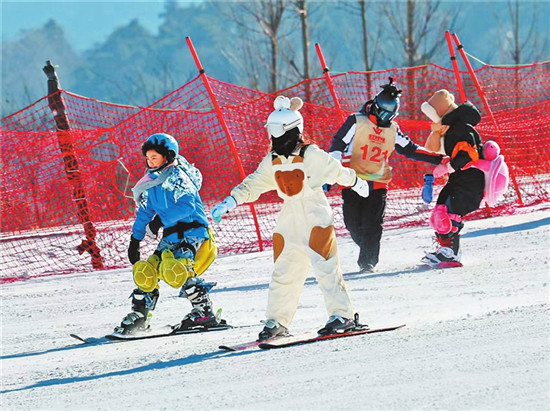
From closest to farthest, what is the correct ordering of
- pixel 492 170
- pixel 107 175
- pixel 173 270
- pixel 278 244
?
pixel 278 244, pixel 173 270, pixel 492 170, pixel 107 175

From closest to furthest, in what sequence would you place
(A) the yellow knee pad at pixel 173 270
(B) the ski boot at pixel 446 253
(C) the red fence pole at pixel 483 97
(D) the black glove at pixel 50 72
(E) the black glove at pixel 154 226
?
1. (A) the yellow knee pad at pixel 173 270
2. (E) the black glove at pixel 154 226
3. (B) the ski boot at pixel 446 253
4. (D) the black glove at pixel 50 72
5. (C) the red fence pole at pixel 483 97

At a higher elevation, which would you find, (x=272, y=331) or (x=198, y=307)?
(x=198, y=307)

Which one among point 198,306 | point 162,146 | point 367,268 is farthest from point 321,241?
point 367,268

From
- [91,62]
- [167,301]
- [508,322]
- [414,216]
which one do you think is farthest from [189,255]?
[91,62]

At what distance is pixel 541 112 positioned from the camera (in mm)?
14477

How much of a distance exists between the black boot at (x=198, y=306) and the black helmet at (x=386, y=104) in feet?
9.03

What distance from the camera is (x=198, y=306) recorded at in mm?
6758

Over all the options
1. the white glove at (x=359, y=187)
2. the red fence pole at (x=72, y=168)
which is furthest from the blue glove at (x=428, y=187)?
the red fence pole at (x=72, y=168)

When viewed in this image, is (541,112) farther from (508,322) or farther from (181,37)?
(181,37)

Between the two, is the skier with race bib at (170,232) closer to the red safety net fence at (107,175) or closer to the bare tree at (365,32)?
the red safety net fence at (107,175)

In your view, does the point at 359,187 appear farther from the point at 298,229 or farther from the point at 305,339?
the point at 305,339

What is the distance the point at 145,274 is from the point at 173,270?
8.9 inches

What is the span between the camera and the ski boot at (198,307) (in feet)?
22.0

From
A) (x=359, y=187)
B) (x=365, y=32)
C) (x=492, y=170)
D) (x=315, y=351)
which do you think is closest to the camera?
(x=315, y=351)
